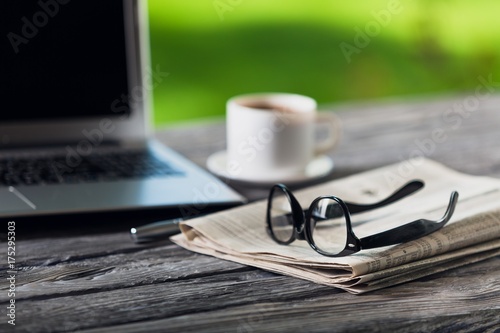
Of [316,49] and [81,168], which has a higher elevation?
[316,49]

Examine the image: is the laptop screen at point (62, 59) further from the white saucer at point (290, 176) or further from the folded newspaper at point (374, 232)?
the folded newspaper at point (374, 232)

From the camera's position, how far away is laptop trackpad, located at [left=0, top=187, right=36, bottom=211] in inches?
34.4

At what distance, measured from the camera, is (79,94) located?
1.14 metres

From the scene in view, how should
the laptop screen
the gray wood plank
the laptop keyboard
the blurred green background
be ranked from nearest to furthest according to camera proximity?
1. the gray wood plank
2. the laptop keyboard
3. the laptop screen
4. the blurred green background

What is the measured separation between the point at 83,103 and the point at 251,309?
57 centimetres

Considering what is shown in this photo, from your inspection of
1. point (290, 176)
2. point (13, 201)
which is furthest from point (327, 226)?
point (13, 201)

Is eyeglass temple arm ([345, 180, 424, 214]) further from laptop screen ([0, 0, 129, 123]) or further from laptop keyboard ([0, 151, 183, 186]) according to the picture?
laptop screen ([0, 0, 129, 123])

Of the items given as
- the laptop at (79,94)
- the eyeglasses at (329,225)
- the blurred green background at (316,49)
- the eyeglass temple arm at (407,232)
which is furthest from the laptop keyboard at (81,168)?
the blurred green background at (316,49)

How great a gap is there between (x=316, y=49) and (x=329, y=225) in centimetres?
226

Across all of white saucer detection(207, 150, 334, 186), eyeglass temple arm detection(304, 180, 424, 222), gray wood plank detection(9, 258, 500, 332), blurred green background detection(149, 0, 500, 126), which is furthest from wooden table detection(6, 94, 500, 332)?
blurred green background detection(149, 0, 500, 126)

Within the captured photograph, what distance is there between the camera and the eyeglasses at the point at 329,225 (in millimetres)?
750

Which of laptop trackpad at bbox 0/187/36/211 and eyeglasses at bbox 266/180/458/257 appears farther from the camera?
laptop trackpad at bbox 0/187/36/211

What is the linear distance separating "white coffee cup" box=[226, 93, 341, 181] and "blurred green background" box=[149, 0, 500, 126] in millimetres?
1750

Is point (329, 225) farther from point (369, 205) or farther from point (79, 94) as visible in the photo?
point (79, 94)
